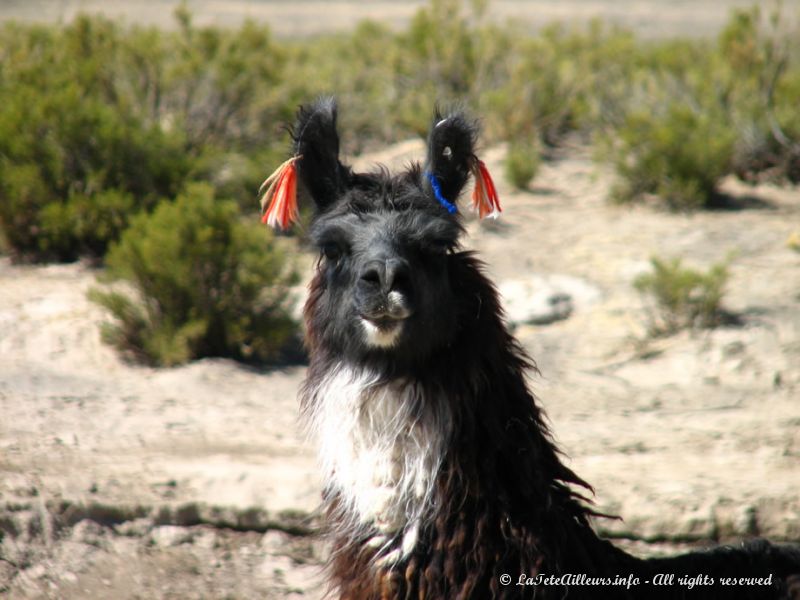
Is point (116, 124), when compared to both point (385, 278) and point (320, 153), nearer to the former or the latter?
point (320, 153)

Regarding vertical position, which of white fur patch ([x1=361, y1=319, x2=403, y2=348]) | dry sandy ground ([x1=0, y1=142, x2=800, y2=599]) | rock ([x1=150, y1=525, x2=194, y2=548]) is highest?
white fur patch ([x1=361, y1=319, x2=403, y2=348])

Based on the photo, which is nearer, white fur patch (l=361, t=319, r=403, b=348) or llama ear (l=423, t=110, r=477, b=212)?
white fur patch (l=361, t=319, r=403, b=348)

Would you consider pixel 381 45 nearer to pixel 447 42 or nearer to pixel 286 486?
pixel 447 42

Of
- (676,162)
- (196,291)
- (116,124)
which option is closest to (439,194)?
(196,291)

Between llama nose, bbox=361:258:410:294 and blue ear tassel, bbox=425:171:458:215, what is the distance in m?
0.33

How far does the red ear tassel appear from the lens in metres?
3.19

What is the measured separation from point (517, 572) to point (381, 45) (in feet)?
57.3

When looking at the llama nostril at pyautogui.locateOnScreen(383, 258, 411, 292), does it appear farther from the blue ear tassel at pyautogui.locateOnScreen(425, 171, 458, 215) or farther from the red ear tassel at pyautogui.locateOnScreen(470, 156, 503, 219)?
the red ear tassel at pyautogui.locateOnScreen(470, 156, 503, 219)

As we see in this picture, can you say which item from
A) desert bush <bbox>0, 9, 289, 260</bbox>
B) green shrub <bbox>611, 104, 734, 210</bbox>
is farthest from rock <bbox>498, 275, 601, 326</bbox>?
desert bush <bbox>0, 9, 289, 260</bbox>

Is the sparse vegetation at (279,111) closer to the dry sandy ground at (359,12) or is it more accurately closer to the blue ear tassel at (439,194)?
the blue ear tassel at (439,194)

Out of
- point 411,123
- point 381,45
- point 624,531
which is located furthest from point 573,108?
point 624,531

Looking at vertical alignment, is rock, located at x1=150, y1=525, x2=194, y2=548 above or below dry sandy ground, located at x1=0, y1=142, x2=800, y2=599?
below

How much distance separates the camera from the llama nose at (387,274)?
2822mm

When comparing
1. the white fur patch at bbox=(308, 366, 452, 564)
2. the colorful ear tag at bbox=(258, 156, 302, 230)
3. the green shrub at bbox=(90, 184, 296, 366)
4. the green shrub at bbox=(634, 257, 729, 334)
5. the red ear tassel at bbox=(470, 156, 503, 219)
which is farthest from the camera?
the green shrub at bbox=(634, 257, 729, 334)
